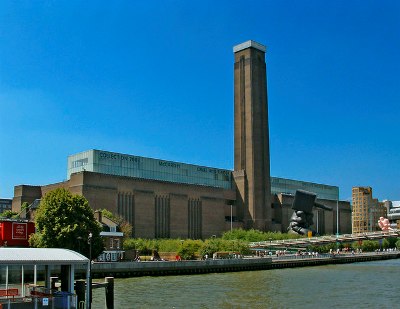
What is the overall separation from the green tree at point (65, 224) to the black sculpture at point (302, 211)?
3088 inches

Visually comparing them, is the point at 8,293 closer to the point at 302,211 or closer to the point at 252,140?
the point at 302,211

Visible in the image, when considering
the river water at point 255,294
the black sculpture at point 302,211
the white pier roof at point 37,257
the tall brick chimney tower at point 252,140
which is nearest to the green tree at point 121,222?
the river water at point 255,294

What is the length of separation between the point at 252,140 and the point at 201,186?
72.7 feet

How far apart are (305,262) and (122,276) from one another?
154 feet

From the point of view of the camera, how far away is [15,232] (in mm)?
70750

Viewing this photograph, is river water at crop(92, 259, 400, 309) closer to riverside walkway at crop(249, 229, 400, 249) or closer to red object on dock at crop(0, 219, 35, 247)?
red object on dock at crop(0, 219, 35, 247)

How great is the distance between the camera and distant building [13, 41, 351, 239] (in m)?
124

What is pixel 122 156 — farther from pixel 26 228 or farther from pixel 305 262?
pixel 26 228

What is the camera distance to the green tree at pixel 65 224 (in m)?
66.6

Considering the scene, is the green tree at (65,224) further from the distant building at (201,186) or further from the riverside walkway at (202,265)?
the distant building at (201,186)

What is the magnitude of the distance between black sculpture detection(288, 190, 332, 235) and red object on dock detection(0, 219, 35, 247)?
8024 cm

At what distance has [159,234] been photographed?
429ft

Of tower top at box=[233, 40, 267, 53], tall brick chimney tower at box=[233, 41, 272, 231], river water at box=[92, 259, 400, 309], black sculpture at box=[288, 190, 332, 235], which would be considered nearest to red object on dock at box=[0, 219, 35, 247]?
river water at box=[92, 259, 400, 309]

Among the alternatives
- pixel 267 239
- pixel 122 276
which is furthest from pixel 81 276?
pixel 267 239
